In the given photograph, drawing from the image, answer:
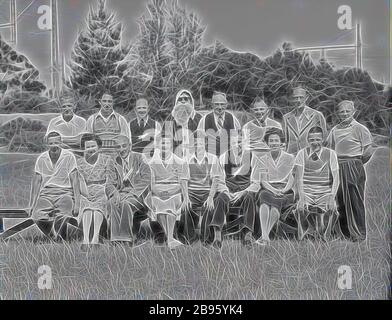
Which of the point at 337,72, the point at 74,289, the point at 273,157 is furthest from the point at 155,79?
the point at 74,289

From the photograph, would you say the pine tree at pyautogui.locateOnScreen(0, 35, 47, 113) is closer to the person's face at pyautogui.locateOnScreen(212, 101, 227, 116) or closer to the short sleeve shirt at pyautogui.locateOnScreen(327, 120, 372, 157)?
the person's face at pyautogui.locateOnScreen(212, 101, 227, 116)

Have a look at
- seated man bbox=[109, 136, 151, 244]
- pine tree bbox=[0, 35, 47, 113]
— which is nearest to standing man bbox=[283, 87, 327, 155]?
seated man bbox=[109, 136, 151, 244]

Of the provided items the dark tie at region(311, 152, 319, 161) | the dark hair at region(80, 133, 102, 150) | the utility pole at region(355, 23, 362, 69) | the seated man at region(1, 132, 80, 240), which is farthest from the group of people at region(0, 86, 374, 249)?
the utility pole at region(355, 23, 362, 69)

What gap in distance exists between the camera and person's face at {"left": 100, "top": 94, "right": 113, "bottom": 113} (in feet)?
14.7

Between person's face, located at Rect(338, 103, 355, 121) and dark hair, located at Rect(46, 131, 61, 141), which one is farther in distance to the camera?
dark hair, located at Rect(46, 131, 61, 141)

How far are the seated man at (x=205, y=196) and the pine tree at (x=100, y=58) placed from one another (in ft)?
2.66

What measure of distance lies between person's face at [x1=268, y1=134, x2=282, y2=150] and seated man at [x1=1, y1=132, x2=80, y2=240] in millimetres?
1705

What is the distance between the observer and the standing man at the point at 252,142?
4461 mm

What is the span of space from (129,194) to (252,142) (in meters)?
1.15

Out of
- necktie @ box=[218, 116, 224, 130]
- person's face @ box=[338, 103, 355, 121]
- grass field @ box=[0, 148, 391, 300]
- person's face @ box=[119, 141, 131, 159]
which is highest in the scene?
person's face @ box=[338, 103, 355, 121]

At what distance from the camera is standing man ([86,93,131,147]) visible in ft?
14.8

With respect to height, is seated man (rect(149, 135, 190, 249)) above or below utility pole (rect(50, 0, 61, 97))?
below

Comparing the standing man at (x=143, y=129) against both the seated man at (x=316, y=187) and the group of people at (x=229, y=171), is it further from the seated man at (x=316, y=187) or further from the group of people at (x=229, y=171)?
the seated man at (x=316, y=187)

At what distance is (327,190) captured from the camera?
4.48m
